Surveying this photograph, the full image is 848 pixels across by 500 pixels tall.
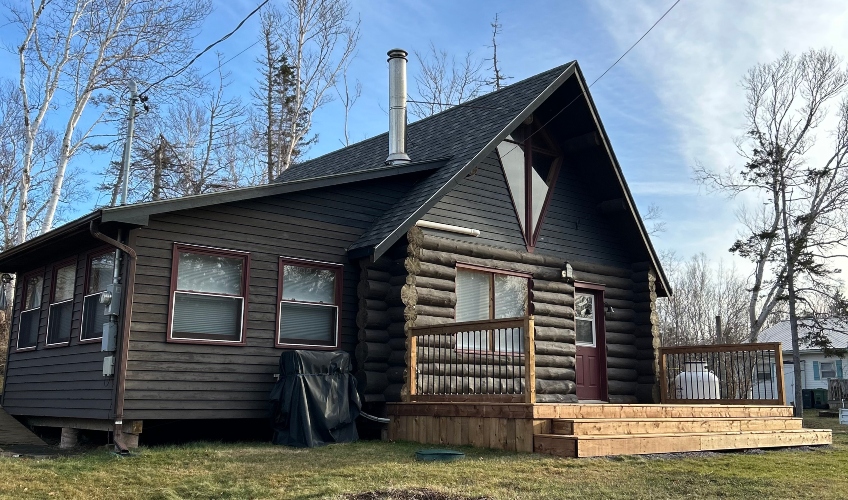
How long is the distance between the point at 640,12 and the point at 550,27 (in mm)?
1755

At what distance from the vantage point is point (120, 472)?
7938 mm

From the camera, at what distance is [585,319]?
14992 millimetres

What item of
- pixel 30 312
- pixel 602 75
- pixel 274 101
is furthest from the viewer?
pixel 274 101

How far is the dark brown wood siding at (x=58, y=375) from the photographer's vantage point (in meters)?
10.7

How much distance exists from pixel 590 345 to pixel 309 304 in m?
5.88

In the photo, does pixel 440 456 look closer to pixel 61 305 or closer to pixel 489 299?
pixel 489 299

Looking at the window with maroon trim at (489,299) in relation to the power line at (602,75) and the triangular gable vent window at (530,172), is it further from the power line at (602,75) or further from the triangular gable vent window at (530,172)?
the power line at (602,75)

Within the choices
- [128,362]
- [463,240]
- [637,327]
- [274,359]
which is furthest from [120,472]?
[637,327]

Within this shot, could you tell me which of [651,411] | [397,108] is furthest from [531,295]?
[397,108]

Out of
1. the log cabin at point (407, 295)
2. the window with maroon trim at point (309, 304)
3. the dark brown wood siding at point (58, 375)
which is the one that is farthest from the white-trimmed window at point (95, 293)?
the window with maroon trim at point (309, 304)

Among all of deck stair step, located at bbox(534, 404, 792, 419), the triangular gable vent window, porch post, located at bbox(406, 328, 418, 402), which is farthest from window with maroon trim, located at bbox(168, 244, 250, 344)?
the triangular gable vent window

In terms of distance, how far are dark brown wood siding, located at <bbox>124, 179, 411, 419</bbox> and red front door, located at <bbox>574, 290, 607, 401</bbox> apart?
15.5 feet

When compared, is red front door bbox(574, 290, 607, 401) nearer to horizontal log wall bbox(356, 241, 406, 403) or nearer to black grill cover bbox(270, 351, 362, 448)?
horizontal log wall bbox(356, 241, 406, 403)

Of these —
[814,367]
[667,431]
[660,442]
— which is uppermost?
[814,367]
